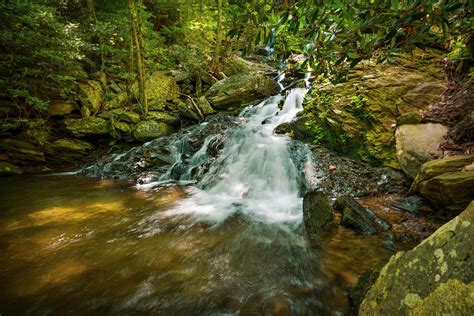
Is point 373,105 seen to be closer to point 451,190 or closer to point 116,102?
point 451,190

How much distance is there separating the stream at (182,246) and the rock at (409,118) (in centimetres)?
227

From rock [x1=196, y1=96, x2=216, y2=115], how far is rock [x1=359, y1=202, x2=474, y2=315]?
9.92 m

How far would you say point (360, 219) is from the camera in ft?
14.3

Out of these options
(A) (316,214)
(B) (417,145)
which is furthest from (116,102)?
(B) (417,145)

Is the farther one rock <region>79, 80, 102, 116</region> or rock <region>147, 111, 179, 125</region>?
rock <region>147, 111, 179, 125</region>

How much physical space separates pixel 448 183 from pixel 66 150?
35.9 ft

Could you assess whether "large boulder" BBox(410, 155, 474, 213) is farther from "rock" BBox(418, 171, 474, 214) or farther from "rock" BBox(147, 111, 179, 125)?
"rock" BBox(147, 111, 179, 125)

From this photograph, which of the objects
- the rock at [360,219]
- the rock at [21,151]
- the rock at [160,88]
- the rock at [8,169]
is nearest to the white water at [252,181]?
the rock at [360,219]

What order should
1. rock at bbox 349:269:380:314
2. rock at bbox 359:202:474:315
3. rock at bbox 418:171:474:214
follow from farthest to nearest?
rock at bbox 418:171:474:214, rock at bbox 349:269:380:314, rock at bbox 359:202:474:315

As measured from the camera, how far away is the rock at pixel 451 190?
3928 millimetres

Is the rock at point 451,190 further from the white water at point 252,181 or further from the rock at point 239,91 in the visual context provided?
the rock at point 239,91

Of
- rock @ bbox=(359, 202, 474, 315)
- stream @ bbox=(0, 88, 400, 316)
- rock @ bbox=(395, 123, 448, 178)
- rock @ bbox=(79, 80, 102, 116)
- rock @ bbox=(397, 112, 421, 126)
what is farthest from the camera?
rock @ bbox=(79, 80, 102, 116)

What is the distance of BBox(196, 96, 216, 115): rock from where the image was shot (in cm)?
1134

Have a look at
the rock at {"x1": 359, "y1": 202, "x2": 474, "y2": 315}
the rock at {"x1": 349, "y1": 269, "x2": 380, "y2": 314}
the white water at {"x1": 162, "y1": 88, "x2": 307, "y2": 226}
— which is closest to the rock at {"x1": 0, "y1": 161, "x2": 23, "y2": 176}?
the white water at {"x1": 162, "y1": 88, "x2": 307, "y2": 226}
